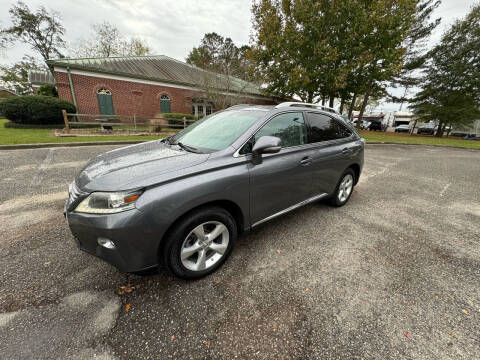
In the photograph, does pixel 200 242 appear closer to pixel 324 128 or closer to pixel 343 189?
pixel 324 128

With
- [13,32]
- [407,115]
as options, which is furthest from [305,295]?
[407,115]

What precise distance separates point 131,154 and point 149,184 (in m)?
0.94

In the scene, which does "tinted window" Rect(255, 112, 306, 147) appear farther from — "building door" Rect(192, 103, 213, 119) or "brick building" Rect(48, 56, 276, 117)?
"building door" Rect(192, 103, 213, 119)

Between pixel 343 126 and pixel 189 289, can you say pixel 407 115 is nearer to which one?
pixel 343 126

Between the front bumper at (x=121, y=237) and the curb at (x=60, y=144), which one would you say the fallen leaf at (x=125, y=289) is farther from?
the curb at (x=60, y=144)

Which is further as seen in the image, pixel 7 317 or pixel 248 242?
pixel 248 242

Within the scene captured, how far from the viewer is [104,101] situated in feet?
53.7

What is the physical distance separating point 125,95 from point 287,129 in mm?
18707

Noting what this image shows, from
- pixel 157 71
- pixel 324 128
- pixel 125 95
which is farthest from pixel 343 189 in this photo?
pixel 157 71

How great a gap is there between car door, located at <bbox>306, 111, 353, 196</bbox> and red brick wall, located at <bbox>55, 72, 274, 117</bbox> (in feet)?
53.8

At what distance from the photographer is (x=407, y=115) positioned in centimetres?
4384

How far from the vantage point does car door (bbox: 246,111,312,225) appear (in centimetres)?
229

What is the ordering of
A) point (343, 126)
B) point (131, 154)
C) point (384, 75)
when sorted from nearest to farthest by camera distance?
point (131, 154), point (343, 126), point (384, 75)

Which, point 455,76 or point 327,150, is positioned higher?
point 455,76
